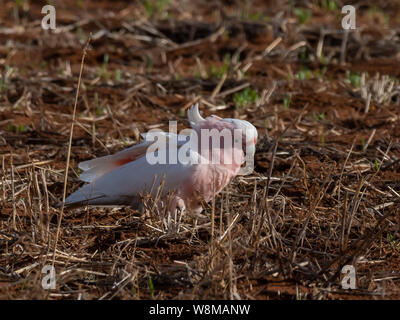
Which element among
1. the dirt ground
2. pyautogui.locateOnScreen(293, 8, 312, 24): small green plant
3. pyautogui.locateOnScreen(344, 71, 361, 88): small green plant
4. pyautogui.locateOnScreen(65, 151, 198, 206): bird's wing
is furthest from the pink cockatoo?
pyautogui.locateOnScreen(293, 8, 312, 24): small green plant

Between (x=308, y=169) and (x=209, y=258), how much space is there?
2.04 meters

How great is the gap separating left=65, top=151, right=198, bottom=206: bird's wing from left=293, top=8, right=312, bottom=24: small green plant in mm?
5935

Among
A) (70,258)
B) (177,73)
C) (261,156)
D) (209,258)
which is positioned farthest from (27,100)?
(209,258)

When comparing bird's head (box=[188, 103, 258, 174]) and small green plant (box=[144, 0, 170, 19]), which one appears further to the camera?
small green plant (box=[144, 0, 170, 19])

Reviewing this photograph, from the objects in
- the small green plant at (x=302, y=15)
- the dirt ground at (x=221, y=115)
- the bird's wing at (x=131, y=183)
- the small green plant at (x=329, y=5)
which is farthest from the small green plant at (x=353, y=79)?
the bird's wing at (x=131, y=183)

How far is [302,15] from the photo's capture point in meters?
10.2

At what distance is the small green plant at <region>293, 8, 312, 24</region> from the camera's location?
10.1 meters

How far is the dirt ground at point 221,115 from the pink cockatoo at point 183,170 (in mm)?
133

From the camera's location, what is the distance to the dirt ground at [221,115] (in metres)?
3.75

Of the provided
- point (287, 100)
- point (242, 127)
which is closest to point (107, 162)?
point (242, 127)

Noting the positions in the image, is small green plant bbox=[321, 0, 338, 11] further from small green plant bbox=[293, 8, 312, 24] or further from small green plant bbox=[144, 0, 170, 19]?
small green plant bbox=[144, 0, 170, 19]

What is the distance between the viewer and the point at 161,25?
9781 mm
